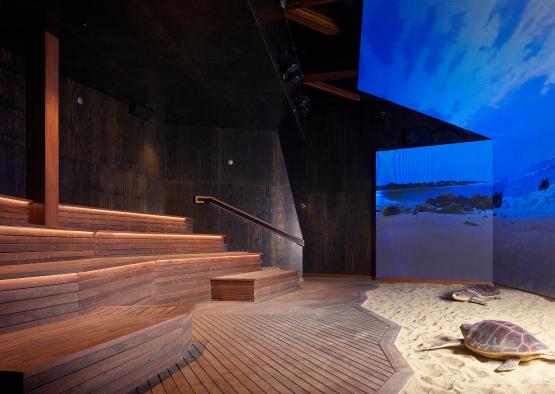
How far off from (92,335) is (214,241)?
4942 mm

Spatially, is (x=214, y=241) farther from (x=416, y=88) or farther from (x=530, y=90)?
(x=530, y=90)

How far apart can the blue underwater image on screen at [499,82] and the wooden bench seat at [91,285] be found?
17.1 feet

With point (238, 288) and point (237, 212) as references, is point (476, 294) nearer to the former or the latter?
point (238, 288)

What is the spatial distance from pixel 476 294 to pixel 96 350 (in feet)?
20.1

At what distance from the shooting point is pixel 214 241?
7.45 meters

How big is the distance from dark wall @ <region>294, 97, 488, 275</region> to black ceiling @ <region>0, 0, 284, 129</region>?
280cm

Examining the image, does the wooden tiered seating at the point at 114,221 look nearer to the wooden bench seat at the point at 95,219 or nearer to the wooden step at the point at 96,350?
the wooden bench seat at the point at 95,219

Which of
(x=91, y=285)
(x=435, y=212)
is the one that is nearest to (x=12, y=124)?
(x=91, y=285)

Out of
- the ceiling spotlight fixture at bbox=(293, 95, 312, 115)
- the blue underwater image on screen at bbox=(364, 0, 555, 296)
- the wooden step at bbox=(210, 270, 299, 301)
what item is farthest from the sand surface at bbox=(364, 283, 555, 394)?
Result: the ceiling spotlight fixture at bbox=(293, 95, 312, 115)

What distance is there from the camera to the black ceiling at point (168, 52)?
13.8ft

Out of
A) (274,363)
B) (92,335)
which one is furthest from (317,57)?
(92,335)

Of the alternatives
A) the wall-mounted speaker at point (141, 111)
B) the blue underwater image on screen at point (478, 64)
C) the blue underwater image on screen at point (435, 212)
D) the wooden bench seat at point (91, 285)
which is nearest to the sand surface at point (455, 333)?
the blue underwater image on screen at point (435, 212)

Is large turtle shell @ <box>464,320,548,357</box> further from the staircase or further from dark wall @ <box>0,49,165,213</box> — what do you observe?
dark wall @ <box>0,49,165,213</box>

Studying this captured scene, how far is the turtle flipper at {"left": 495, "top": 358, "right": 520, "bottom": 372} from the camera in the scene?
3178 mm
